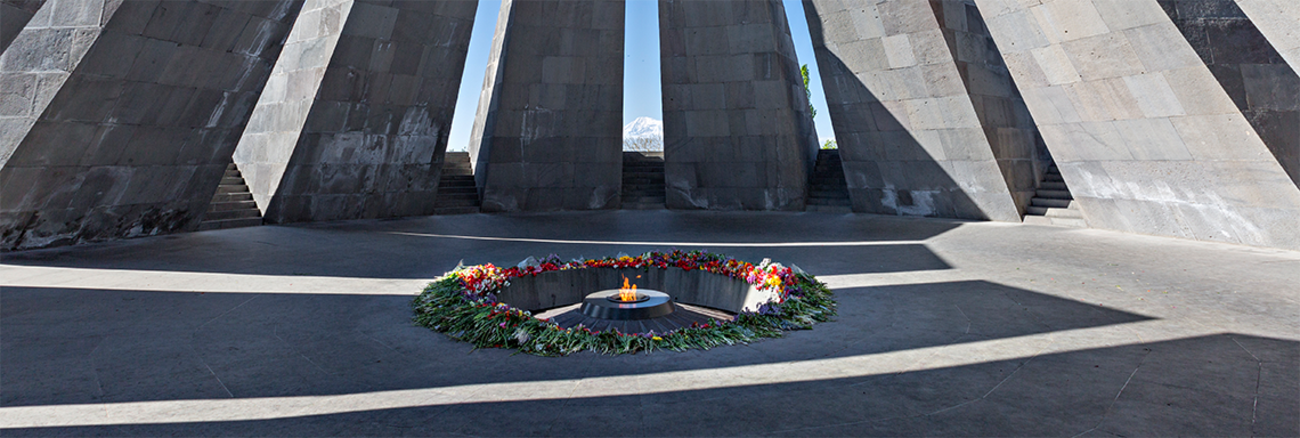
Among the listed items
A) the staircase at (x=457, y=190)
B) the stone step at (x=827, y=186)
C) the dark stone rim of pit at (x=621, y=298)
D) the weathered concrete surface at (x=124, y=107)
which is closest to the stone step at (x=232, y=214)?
the weathered concrete surface at (x=124, y=107)

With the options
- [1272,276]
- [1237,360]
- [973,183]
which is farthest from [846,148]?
[1237,360]

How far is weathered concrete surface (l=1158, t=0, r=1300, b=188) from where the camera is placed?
9.84m

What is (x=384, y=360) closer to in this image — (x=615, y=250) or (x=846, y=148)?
(x=615, y=250)

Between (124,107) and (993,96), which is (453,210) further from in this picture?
(993,96)

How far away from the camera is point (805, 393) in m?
4.46

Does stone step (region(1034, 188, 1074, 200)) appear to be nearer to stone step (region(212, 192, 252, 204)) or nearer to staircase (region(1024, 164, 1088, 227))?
staircase (region(1024, 164, 1088, 227))

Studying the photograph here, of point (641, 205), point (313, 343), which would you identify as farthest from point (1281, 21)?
point (641, 205)

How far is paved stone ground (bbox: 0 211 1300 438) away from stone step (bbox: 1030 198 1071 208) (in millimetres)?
5504

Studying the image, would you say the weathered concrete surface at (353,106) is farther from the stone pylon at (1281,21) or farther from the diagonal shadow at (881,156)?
the stone pylon at (1281,21)

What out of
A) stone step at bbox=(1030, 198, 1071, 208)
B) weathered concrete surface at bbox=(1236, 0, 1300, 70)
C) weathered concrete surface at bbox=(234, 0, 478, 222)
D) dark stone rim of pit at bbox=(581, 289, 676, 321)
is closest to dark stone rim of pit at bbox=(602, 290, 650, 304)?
dark stone rim of pit at bbox=(581, 289, 676, 321)

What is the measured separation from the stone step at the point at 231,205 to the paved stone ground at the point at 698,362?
542 centimetres

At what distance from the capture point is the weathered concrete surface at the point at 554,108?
732 inches

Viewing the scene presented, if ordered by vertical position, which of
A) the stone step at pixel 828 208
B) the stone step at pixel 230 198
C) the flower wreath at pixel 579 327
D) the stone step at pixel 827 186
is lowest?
the flower wreath at pixel 579 327

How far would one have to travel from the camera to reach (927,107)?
15898 mm
